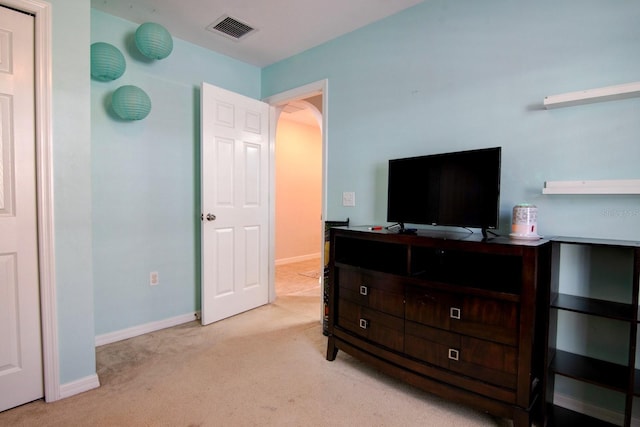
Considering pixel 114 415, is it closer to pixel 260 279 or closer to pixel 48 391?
pixel 48 391

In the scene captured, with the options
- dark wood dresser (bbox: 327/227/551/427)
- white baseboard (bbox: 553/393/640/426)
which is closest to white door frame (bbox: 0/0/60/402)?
dark wood dresser (bbox: 327/227/551/427)

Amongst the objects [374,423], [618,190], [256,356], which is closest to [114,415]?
[256,356]

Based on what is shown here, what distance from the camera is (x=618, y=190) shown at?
1.54 meters

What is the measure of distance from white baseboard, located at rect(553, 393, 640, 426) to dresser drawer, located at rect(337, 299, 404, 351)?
90 centimetres

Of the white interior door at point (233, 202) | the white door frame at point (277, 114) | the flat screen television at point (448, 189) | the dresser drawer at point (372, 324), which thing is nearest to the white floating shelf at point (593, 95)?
the flat screen television at point (448, 189)

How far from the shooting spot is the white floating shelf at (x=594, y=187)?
4.97 ft

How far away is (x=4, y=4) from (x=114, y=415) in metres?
2.21

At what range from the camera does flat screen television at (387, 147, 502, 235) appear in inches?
69.4

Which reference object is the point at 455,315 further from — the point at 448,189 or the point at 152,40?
the point at 152,40

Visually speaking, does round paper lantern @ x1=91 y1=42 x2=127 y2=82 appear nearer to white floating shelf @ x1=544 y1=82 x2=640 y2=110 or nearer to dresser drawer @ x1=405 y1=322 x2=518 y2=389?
dresser drawer @ x1=405 y1=322 x2=518 y2=389

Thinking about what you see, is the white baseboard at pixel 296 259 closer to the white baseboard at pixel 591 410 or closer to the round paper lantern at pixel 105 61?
the round paper lantern at pixel 105 61

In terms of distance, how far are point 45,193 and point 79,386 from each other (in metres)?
1.14

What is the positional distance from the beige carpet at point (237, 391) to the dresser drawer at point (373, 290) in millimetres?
499

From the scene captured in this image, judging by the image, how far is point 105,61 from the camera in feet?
7.44
